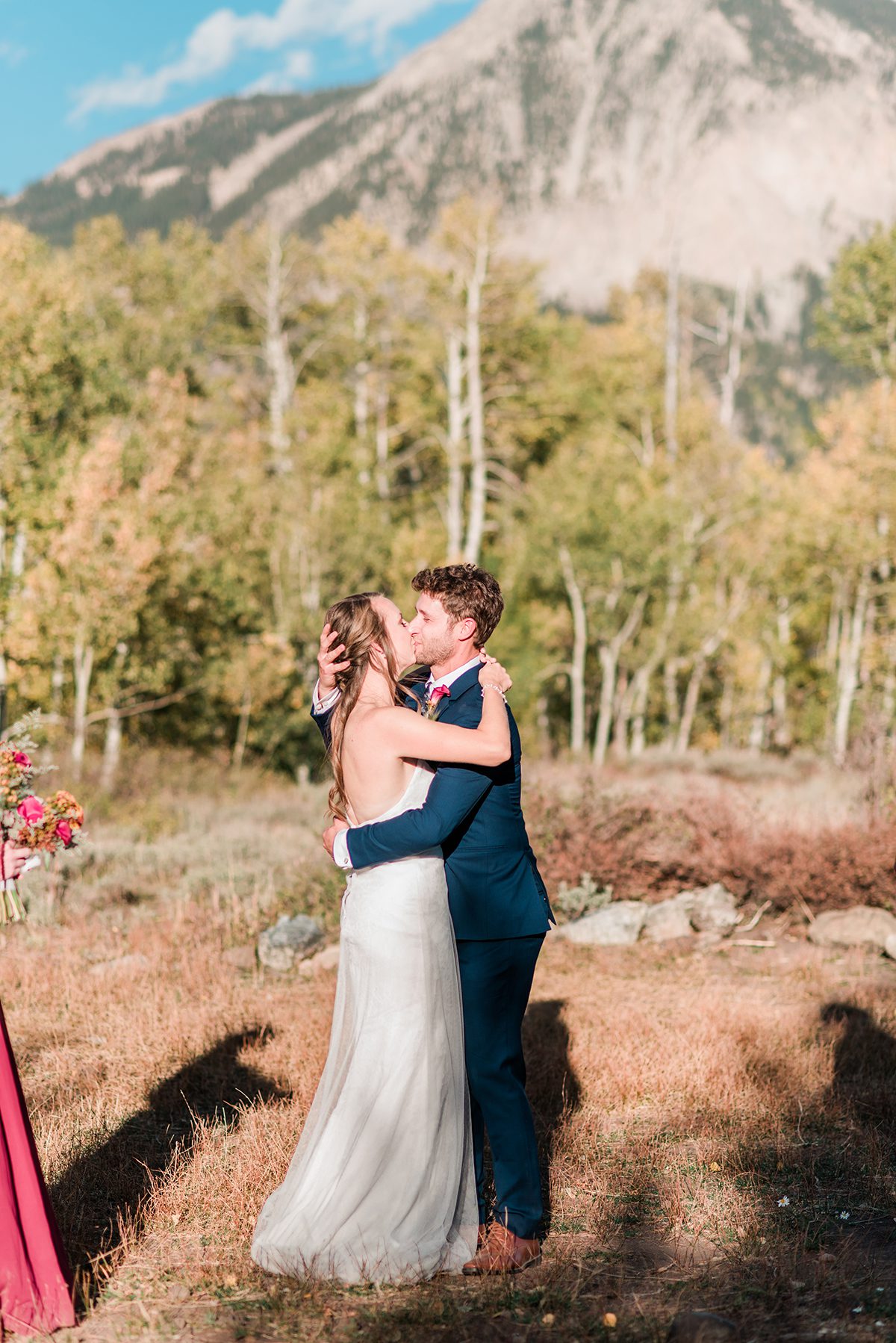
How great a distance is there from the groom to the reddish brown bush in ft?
20.9

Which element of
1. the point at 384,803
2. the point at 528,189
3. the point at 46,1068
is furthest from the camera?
the point at 528,189

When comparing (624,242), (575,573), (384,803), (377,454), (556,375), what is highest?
(624,242)

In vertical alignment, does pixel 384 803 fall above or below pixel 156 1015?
above

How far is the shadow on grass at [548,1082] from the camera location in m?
4.98

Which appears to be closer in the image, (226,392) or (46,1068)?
(46,1068)

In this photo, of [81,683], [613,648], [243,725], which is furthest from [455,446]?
[81,683]

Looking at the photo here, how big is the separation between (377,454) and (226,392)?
6029 mm

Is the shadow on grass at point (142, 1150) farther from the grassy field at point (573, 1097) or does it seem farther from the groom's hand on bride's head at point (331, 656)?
the groom's hand on bride's head at point (331, 656)

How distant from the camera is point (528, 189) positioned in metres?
128

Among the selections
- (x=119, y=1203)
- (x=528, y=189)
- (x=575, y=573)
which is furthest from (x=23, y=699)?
(x=528, y=189)

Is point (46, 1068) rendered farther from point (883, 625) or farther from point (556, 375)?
point (556, 375)

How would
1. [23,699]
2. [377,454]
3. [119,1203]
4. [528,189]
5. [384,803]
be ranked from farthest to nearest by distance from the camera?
[528,189]
[377,454]
[23,699]
[119,1203]
[384,803]

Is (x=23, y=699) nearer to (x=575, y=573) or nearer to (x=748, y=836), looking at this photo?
(x=575, y=573)

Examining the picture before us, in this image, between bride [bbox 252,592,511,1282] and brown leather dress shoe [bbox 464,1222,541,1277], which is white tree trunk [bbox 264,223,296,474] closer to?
bride [bbox 252,592,511,1282]
